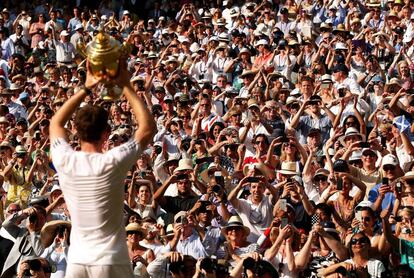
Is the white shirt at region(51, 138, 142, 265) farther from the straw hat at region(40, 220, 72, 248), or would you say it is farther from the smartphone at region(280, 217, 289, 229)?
the smartphone at region(280, 217, 289, 229)

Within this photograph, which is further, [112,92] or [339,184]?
[339,184]

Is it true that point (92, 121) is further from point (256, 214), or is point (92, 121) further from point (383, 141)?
point (383, 141)

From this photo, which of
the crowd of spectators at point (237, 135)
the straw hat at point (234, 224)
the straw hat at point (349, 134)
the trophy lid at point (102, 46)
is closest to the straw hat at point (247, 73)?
the crowd of spectators at point (237, 135)

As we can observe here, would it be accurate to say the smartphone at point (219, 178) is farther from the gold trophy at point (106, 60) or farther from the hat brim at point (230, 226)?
the gold trophy at point (106, 60)

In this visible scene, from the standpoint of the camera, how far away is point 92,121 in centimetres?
595

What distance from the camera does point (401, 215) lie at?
30.4ft

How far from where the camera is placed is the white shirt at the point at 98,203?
5969 mm

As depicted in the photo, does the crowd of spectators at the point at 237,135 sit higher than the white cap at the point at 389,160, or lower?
lower

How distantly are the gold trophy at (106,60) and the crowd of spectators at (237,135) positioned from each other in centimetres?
248

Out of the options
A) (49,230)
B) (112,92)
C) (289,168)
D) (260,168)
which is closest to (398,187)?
(260,168)

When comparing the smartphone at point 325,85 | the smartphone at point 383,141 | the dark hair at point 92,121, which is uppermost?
A: the dark hair at point 92,121

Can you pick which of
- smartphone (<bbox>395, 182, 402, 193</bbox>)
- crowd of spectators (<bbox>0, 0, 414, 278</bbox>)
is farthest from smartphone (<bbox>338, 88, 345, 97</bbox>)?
smartphone (<bbox>395, 182, 402, 193</bbox>)

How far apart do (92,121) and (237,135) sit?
301 inches

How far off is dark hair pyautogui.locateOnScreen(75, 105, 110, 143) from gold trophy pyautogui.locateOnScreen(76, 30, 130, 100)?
0.88ft
